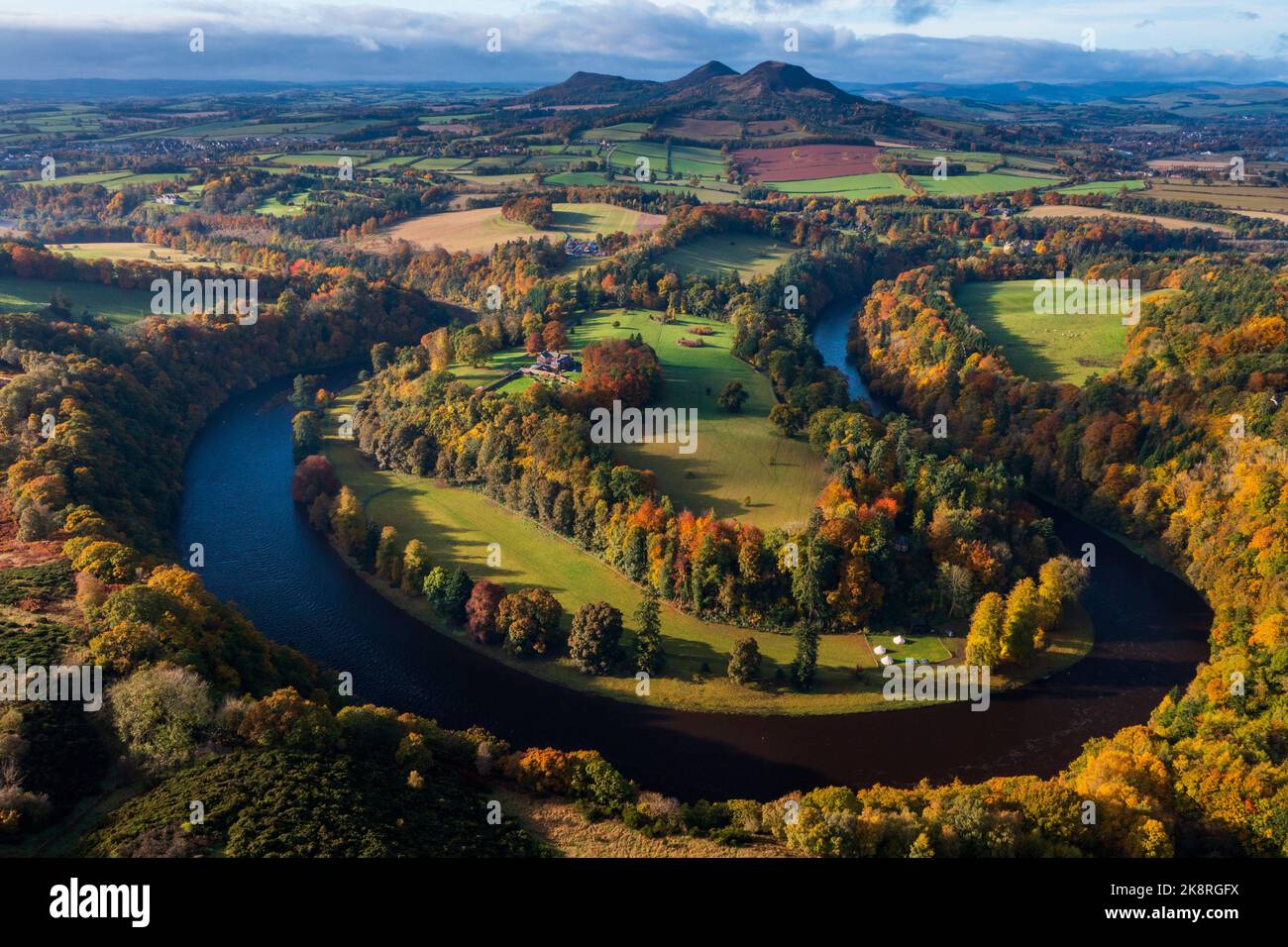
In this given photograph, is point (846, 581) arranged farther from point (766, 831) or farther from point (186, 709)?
point (186, 709)

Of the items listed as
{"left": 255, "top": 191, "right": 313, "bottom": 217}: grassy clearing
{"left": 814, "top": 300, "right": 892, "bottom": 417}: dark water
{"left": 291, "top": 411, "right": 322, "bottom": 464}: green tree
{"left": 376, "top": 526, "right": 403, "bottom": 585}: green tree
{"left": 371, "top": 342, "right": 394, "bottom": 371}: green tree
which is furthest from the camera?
{"left": 255, "top": 191, "right": 313, "bottom": 217}: grassy clearing

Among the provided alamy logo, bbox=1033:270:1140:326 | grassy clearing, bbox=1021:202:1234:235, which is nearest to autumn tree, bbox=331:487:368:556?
alamy logo, bbox=1033:270:1140:326

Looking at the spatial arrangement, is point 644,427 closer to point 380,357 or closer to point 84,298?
point 380,357

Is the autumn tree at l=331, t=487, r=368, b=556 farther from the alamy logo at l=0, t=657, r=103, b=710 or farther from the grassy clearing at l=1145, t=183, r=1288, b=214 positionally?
the grassy clearing at l=1145, t=183, r=1288, b=214

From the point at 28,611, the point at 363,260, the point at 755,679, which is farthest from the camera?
the point at 363,260

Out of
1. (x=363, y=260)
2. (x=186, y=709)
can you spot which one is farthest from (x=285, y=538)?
(x=363, y=260)

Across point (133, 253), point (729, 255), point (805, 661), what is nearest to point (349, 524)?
point (805, 661)

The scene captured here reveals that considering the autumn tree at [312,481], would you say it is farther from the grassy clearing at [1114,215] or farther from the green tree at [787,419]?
the grassy clearing at [1114,215]

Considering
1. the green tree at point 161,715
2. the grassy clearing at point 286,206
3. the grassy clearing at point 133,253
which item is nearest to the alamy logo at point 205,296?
the grassy clearing at point 133,253
